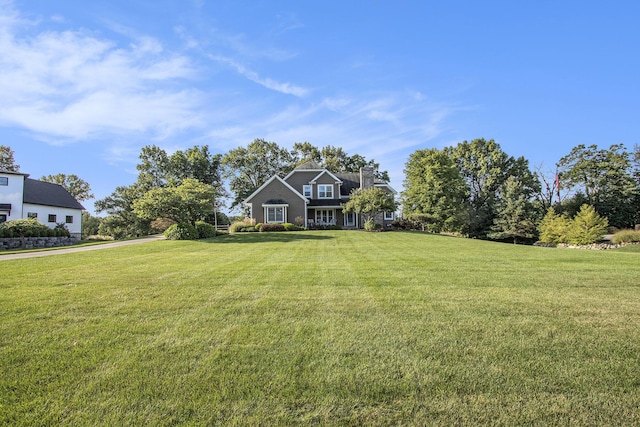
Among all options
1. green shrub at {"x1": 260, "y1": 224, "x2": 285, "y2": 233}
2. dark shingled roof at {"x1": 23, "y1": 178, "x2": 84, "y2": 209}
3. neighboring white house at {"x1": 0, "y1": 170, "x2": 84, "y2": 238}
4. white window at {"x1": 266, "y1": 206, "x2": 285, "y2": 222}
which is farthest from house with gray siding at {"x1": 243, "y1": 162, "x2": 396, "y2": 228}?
dark shingled roof at {"x1": 23, "y1": 178, "x2": 84, "y2": 209}

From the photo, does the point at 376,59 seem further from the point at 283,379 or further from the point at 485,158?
the point at 485,158

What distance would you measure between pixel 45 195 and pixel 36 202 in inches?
84.7

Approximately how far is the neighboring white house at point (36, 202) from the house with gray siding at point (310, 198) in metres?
16.5

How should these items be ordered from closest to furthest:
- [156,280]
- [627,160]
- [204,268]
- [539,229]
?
[156,280]
[204,268]
[539,229]
[627,160]

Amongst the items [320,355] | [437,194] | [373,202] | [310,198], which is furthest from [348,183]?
[320,355]

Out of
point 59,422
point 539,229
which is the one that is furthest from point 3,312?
point 539,229

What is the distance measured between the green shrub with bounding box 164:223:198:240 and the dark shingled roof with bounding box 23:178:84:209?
18.3m

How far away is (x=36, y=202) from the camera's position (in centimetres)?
2903

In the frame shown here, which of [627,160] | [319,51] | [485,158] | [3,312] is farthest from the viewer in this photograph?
[485,158]

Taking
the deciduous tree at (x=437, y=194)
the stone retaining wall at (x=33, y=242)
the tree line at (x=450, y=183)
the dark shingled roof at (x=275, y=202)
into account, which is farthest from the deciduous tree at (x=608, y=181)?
the stone retaining wall at (x=33, y=242)

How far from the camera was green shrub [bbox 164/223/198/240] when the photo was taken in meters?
19.6

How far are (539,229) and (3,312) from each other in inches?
1410

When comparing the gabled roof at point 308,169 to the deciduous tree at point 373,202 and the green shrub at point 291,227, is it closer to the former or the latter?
the green shrub at point 291,227

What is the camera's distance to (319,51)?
43.3ft
